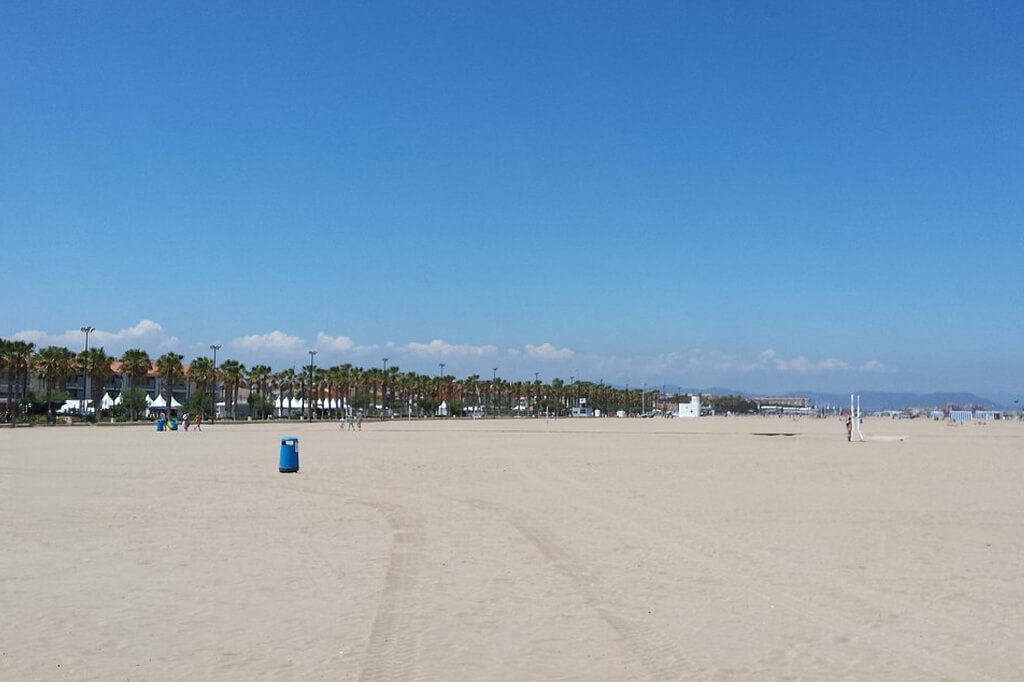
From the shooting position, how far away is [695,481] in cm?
2153

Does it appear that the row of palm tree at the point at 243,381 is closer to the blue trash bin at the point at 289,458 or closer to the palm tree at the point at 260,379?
the palm tree at the point at 260,379

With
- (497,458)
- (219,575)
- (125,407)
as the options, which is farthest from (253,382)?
(219,575)

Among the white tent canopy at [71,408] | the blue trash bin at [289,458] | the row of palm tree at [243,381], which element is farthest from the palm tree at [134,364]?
the blue trash bin at [289,458]

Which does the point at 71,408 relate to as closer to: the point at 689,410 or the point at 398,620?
the point at 689,410

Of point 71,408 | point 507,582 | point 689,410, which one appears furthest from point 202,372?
point 507,582

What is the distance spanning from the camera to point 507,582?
9.24 m

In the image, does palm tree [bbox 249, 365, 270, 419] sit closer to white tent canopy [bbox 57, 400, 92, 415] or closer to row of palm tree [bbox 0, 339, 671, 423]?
row of palm tree [bbox 0, 339, 671, 423]

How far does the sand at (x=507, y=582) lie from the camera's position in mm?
6465

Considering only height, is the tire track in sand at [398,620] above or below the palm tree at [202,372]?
below

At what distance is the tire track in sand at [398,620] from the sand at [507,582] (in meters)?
0.03

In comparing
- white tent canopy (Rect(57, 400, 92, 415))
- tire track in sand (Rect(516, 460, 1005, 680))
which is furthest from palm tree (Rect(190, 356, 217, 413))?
tire track in sand (Rect(516, 460, 1005, 680))

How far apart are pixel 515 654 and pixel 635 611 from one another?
5.82ft

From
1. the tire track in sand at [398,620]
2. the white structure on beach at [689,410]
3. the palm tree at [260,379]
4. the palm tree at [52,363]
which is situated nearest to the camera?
the tire track in sand at [398,620]

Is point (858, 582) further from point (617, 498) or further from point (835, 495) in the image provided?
point (835, 495)
